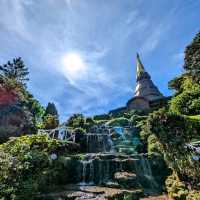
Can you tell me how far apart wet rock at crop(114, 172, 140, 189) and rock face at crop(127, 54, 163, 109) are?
99.7ft

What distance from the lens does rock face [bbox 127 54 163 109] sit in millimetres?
45219

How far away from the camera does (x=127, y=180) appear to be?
14.2 m

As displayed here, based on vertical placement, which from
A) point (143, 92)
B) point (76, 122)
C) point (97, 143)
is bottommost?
point (97, 143)

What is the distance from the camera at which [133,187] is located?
13812mm

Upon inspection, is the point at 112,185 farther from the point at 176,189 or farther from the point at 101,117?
the point at 101,117

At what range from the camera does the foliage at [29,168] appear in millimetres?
11344

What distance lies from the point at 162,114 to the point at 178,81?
2311 cm

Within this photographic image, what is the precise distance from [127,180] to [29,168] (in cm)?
538

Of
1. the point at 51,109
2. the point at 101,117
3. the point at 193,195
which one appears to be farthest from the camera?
the point at 51,109

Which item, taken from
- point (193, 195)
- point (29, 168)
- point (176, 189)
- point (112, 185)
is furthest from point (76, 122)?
point (193, 195)

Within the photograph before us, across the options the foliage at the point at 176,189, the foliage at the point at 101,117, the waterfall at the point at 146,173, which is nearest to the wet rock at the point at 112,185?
the waterfall at the point at 146,173

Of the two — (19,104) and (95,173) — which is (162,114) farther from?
(19,104)

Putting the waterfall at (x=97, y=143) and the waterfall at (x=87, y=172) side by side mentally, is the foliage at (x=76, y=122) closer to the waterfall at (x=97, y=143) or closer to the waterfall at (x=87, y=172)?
the waterfall at (x=97, y=143)

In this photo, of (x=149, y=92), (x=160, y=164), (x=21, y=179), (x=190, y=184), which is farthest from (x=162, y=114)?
(x=149, y=92)
